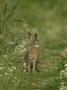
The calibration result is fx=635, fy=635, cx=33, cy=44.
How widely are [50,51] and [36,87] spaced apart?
3717 mm

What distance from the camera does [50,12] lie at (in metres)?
18.7

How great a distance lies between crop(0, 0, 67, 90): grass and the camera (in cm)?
970

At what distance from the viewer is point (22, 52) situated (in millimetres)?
10273

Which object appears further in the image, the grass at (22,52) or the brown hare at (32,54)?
the brown hare at (32,54)

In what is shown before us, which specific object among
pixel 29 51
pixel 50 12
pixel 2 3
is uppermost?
pixel 50 12

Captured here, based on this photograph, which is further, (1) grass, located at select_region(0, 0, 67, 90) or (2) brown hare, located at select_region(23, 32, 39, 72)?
(2) brown hare, located at select_region(23, 32, 39, 72)

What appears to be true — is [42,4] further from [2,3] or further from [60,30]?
[2,3]

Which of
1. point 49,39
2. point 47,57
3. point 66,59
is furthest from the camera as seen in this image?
point 49,39

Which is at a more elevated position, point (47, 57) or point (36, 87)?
point (47, 57)

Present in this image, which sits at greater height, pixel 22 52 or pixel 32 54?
pixel 32 54

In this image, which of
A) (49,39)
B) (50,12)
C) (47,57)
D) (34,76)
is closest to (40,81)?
(34,76)

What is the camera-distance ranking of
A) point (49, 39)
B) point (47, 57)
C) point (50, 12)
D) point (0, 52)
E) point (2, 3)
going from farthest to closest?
point (50, 12)
point (49, 39)
point (47, 57)
point (2, 3)
point (0, 52)

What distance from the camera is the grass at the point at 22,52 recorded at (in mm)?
9695

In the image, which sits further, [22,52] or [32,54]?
[32,54]
